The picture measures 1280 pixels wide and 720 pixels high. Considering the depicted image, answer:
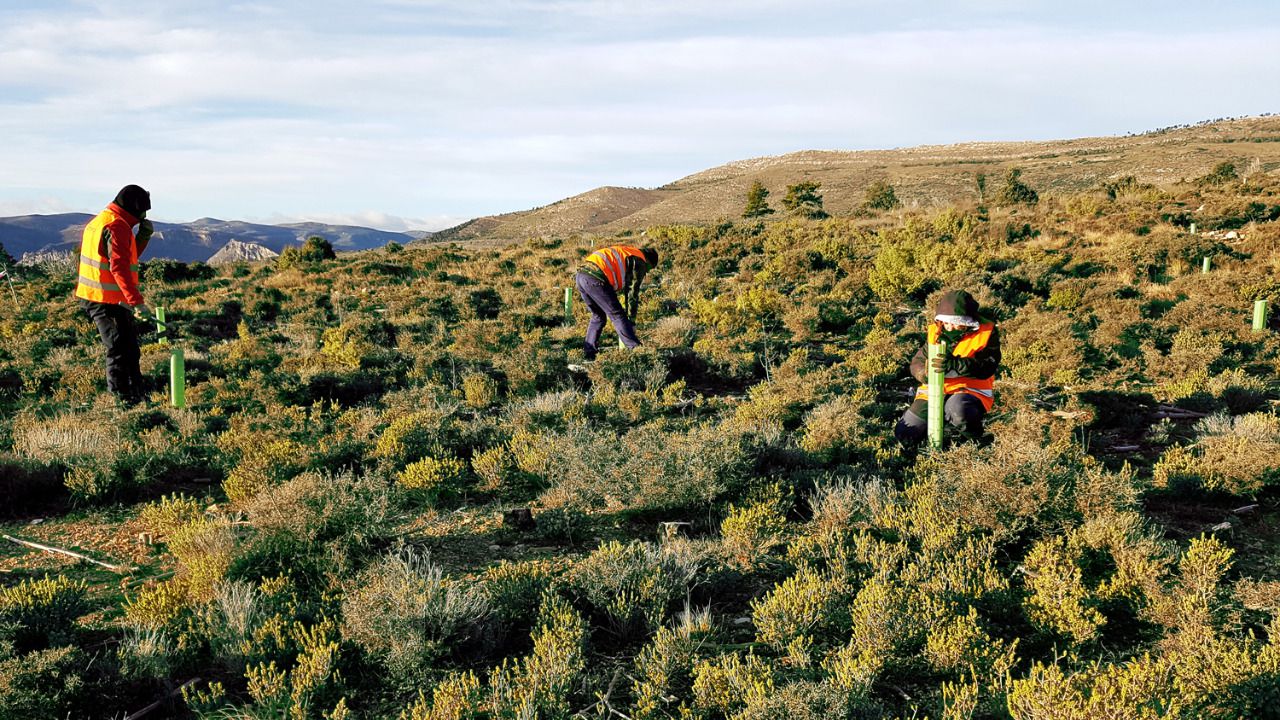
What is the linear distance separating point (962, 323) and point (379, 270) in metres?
16.7

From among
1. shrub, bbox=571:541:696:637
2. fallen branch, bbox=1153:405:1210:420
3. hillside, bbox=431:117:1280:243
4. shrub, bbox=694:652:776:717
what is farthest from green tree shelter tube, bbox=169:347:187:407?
hillside, bbox=431:117:1280:243

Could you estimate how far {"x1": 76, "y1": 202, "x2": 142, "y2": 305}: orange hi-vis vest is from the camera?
7223 millimetres

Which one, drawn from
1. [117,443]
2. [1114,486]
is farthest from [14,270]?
[1114,486]

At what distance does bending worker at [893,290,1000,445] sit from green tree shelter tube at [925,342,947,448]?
6 centimetres

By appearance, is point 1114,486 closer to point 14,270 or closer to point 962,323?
point 962,323

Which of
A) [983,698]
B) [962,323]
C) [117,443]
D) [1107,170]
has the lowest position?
[983,698]

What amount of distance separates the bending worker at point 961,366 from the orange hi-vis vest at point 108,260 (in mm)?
7828

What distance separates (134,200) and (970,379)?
8.46 meters

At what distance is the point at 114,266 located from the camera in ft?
23.7

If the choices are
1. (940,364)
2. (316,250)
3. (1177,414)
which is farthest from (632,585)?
(316,250)

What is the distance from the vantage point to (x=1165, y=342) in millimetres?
9828

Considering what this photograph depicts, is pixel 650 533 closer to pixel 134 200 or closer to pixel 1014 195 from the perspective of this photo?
pixel 134 200

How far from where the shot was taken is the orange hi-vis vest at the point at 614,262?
9.21 meters

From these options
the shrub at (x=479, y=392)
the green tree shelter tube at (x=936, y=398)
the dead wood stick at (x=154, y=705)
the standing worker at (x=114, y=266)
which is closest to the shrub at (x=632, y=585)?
the dead wood stick at (x=154, y=705)
